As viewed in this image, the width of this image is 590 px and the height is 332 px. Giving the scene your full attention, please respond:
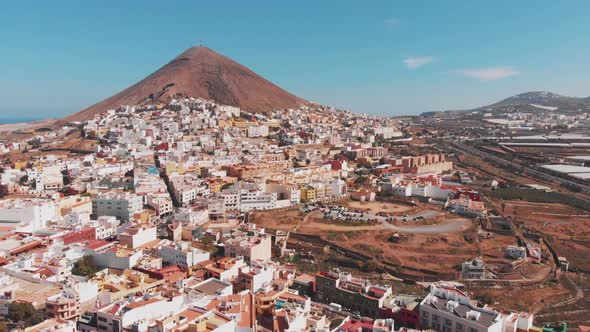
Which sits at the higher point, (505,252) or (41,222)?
(41,222)

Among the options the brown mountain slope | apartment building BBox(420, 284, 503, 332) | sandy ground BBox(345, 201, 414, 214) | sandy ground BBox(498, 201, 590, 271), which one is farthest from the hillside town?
the brown mountain slope

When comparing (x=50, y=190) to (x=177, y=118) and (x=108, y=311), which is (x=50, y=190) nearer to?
(x=108, y=311)

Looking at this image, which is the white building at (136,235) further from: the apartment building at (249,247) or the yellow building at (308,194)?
the yellow building at (308,194)

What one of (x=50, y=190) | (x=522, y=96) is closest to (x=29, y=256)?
(x=50, y=190)

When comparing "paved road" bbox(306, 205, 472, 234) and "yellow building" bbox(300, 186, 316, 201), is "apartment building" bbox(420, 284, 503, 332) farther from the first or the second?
"yellow building" bbox(300, 186, 316, 201)

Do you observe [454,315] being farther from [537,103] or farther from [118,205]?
[537,103]

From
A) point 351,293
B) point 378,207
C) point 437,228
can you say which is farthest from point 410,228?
point 351,293

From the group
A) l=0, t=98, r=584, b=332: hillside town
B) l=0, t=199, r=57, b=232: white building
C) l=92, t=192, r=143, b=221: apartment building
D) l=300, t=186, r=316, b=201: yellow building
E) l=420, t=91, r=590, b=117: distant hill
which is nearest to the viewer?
l=0, t=98, r=584, b=332: hillside town
